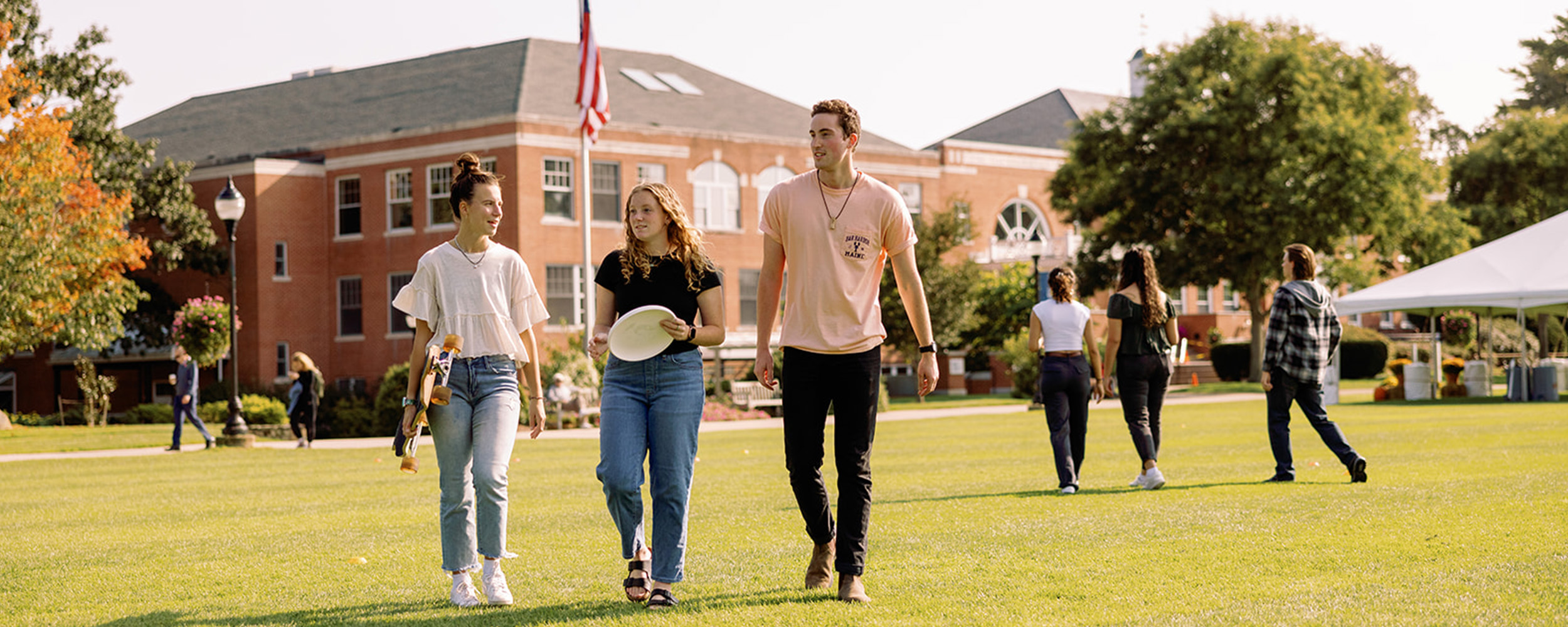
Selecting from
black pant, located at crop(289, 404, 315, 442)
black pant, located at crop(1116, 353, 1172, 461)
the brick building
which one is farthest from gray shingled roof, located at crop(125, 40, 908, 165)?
black pant, located at crop(1116, 353, 1172, 461)

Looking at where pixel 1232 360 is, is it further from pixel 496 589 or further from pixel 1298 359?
pixel 496 589

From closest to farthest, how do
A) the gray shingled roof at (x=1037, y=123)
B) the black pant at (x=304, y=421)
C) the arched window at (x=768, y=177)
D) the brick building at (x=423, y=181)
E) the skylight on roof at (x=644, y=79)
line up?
the black pant at (x=304, y=421) < the brick building at (x=423, y=181) < the arched window at (x=768, y=177) < the skylight on roof at (x=644, y=79) < the gray shingled roof at (x=1037, y=123)

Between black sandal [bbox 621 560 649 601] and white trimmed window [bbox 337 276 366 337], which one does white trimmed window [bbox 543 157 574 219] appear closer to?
white trimmed window [bbox 337 276 366 337]

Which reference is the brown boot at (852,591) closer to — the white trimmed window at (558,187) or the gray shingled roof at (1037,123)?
the white trimmed window at (558,187)

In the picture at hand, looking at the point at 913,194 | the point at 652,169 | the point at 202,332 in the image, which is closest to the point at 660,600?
the point at 202,332

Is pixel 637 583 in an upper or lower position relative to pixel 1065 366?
lower

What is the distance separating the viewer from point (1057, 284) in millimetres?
11367

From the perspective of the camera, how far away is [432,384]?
626cm

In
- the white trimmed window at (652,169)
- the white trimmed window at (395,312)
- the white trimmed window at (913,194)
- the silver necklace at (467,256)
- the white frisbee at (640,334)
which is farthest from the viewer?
the white trimmed window at (913,194)

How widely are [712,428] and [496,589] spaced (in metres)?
20.3

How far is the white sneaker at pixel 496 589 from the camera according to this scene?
6.34 meters

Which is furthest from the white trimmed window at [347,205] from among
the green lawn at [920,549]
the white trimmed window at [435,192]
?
the green lawn at [920,549]

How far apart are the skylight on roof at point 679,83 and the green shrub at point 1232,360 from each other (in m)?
19.8

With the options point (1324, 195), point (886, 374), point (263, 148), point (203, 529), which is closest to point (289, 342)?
point (263, 148)
